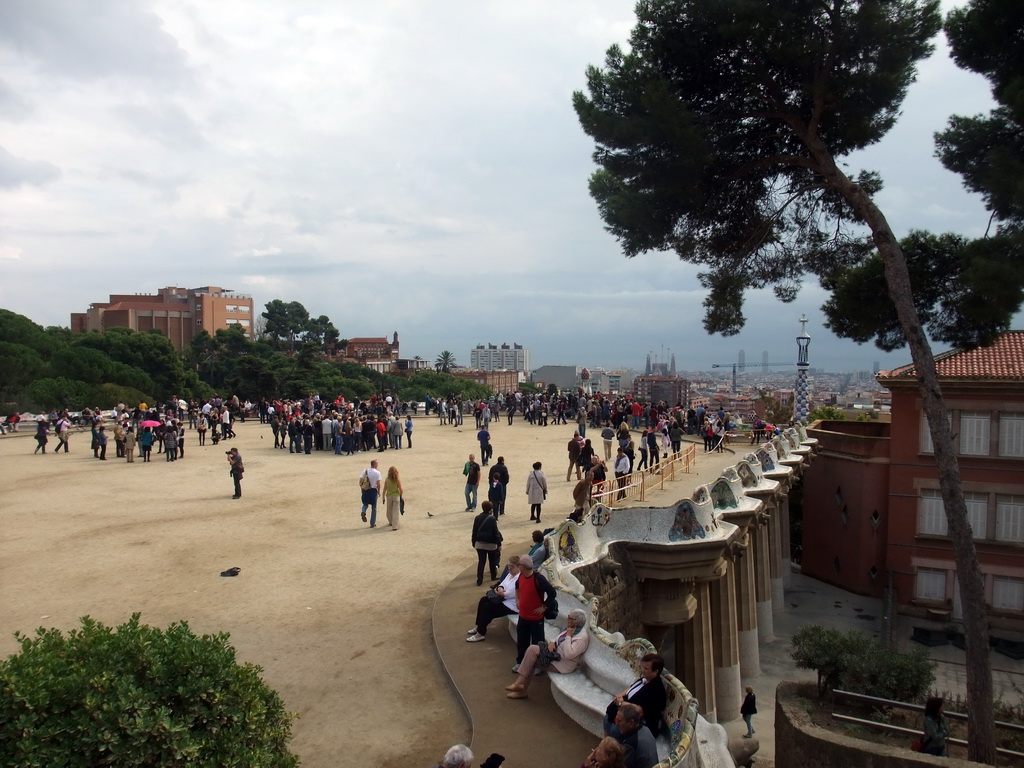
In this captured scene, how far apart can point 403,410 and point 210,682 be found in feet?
112

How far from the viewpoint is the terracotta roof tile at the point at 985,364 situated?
19844 mm

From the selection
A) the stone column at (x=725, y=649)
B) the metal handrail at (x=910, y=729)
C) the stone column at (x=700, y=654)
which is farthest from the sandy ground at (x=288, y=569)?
the metal handrail at (x=910, y=729)

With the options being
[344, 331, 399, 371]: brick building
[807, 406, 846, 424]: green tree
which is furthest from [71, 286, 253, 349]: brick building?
[807, 406, 846, 424]: green tree

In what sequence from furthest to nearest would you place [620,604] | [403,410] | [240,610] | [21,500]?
[403,410] < [21,500] < [620,604] < [240,610]

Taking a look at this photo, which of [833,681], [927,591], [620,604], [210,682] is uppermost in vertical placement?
[210,682]

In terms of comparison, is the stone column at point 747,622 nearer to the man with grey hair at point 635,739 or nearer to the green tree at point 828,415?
the man with grey hair at point 635,739

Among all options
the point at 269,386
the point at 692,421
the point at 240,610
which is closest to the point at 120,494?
the point at 240,610

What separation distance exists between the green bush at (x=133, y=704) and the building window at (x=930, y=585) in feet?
71.0

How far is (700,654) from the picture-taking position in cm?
1360

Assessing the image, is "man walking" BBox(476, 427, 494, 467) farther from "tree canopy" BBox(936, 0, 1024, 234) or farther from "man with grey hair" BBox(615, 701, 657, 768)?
"man with grey hair" BBox(615, 701, 657, 768)

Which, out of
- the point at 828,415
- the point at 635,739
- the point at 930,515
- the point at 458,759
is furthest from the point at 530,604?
the point at 828,415

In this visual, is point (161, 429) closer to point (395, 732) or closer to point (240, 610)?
point (240, 610)

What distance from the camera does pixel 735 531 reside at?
1290 cm

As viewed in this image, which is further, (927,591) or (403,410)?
(403,410)
